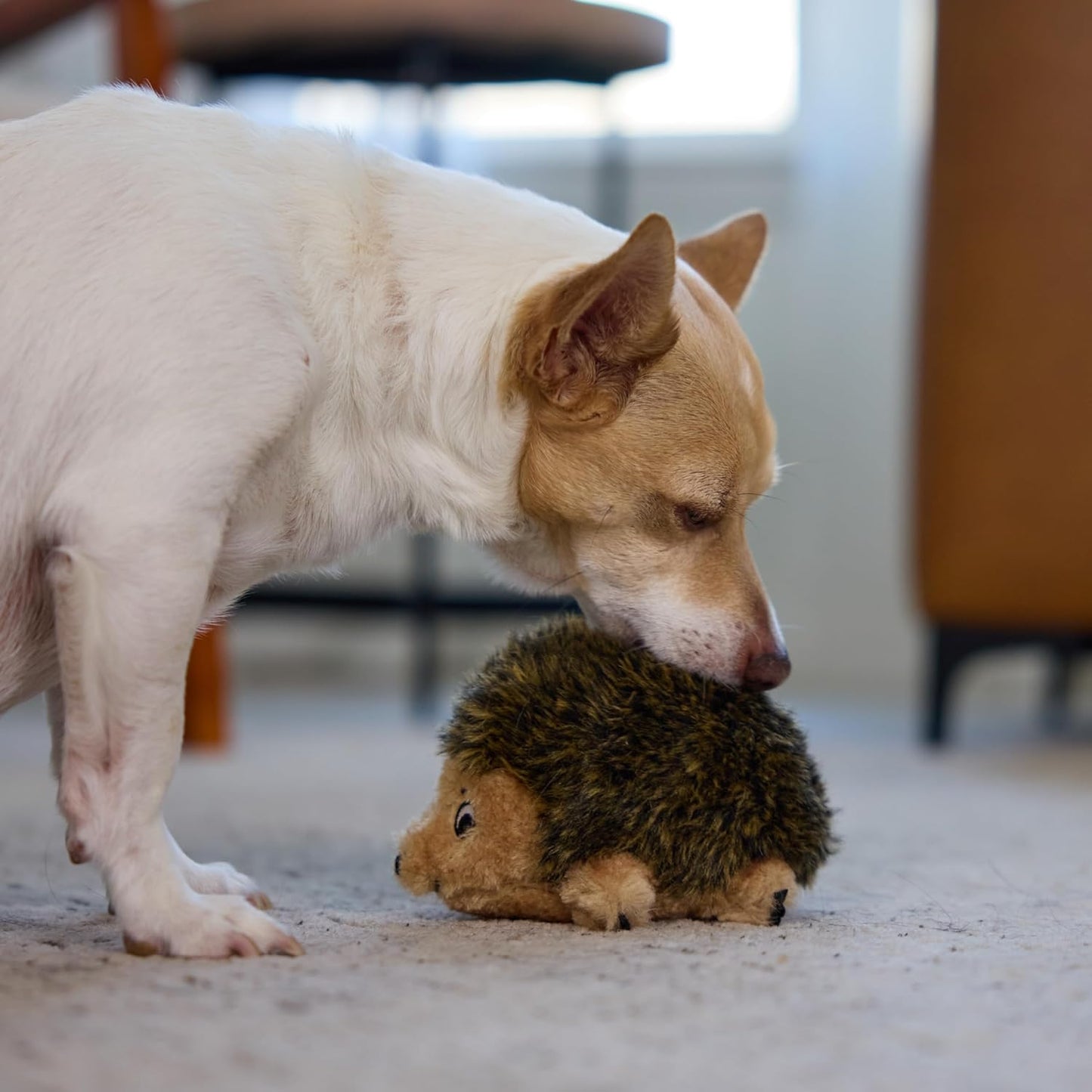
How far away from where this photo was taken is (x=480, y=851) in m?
1.25

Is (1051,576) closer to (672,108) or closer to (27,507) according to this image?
(27,507)

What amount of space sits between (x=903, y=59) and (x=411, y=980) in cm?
361

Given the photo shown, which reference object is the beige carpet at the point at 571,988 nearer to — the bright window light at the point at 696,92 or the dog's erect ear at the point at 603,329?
the dog's erect ear at the point at 603,329

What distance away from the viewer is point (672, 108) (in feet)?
13.6

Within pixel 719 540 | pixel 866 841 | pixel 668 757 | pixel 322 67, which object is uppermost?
pixel 322 67

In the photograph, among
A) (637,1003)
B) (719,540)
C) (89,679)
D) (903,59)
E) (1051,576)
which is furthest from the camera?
(903,59)

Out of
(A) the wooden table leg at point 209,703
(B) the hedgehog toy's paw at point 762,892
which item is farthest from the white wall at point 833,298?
(B) the hedgehog toy's paw at point 762,892

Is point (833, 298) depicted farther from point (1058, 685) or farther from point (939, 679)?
point (939, 679)

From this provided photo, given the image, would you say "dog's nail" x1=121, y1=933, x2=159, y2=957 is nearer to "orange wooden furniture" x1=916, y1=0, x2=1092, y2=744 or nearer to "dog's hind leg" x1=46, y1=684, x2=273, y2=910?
"dog's hind leg" x1=46, y1=684, x2=273, y2=910

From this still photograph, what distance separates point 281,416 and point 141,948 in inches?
17.5

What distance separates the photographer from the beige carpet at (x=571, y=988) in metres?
0.83

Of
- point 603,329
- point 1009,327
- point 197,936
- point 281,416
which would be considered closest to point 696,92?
point 1009,327

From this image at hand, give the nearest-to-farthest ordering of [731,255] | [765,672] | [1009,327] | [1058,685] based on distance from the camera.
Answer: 1. [765,672]
2. [731,255]
3. [1009,327]
4. [1058,685]

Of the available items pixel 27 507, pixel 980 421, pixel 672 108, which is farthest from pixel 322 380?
pixel 672 108
